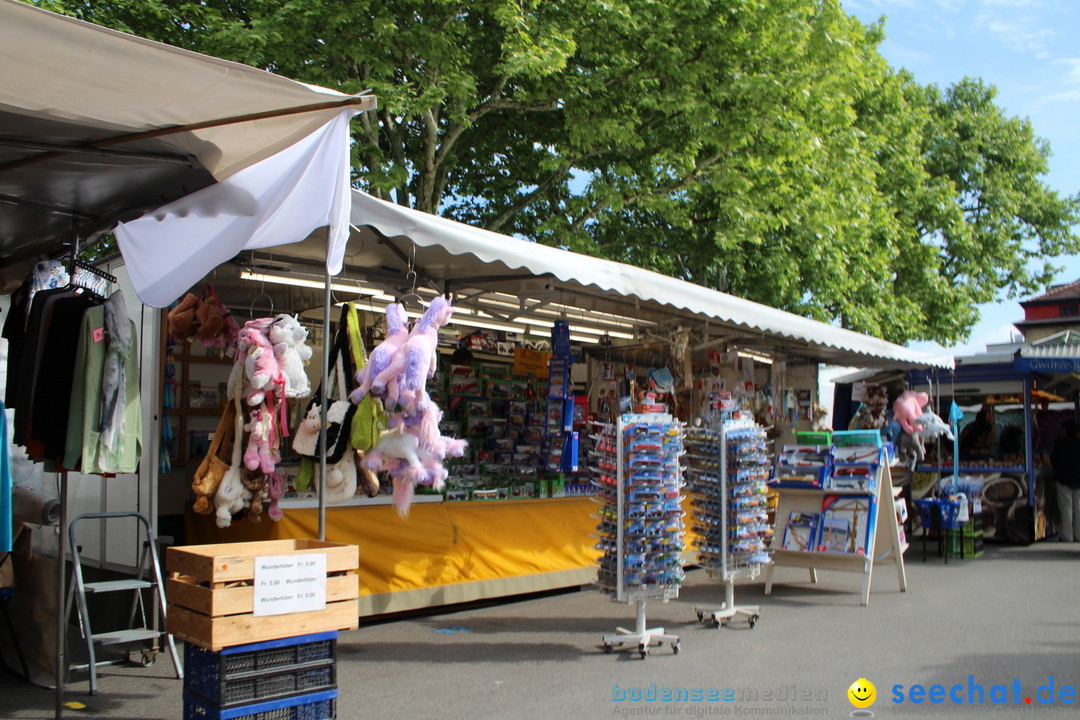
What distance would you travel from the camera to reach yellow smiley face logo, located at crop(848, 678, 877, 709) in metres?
4.64

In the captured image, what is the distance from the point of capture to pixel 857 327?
667 inches

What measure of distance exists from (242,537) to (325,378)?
1635mm

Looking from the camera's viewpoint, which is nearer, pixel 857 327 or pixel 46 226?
pixel 46 226

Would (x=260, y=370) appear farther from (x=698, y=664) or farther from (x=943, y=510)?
(x=943, y=510)

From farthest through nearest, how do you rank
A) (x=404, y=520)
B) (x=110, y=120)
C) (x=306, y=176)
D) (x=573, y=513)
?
(x=573, y=513) → (x=404, y=520) → (x=306, y=176) → (x=110, y=120)

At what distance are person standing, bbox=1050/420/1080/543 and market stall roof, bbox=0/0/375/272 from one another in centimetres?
1151

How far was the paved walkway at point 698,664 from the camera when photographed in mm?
4586

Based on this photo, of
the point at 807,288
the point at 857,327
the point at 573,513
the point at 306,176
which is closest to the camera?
the point at 306,176

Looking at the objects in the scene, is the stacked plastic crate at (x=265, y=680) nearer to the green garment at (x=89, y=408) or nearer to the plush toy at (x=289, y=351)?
the green garment at (x=89, y=408)

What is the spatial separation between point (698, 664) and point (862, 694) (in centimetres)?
104

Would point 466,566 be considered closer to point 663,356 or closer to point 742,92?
point 663,356

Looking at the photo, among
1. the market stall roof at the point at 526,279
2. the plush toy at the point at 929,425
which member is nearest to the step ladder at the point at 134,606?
the market stall roof at the point at 526,279

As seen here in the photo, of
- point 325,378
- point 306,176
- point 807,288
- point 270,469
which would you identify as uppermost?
point 807,288

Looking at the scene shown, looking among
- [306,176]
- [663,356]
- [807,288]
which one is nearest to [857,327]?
[807,288]
